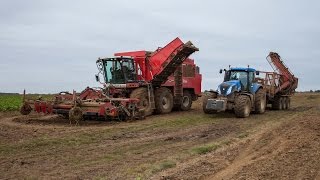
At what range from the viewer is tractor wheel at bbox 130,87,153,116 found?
64.3ft

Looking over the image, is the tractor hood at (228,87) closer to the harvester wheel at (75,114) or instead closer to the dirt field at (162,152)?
the dirt field at (162,152)

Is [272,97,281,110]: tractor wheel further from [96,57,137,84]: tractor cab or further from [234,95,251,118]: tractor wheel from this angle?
[96,57,137,84]: tractor cab

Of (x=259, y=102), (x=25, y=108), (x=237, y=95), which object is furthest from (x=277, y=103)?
(x=25, y=108)

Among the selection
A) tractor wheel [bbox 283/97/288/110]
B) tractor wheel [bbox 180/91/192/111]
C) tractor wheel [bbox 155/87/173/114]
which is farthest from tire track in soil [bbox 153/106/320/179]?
tractor wheel [bbox 283/97/288/110]

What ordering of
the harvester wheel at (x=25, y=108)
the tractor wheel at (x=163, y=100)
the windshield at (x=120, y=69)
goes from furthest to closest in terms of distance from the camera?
1. the tractor wheel at (x=163, y=100)
2. the windshield at (x=120, y=69)
3. the harvester wheel at (x=25, y=108)

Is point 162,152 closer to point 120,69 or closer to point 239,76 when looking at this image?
point 120,69

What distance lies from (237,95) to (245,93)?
1.93ft

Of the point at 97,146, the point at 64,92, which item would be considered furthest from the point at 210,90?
the point at 97,146

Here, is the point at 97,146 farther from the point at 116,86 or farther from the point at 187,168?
the point at 116,86

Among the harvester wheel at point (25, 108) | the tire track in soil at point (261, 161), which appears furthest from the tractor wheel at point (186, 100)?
the tire track in soil at point (261, 161)

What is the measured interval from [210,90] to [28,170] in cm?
→ 1335

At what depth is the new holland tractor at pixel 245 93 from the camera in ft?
64.2

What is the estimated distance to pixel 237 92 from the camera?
66.8ft

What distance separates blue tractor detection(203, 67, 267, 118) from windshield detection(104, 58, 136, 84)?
3582 millimetres
